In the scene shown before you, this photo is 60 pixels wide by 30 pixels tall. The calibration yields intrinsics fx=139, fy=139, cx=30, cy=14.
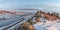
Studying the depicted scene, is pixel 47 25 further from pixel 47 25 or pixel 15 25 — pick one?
pixel 15 25

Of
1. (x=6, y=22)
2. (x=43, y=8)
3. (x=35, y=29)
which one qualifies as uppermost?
(x=43, y=8)

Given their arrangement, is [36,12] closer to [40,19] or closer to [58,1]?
[40,19]

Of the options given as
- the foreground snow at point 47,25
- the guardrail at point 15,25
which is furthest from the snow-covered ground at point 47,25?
the guardrail at point 15,25

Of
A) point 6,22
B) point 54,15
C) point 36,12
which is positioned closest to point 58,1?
point 54,15

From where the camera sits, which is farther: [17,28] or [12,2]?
[12,2]

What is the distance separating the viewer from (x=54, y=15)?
1.71 metres

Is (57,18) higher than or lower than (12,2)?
lower

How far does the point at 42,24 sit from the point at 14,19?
1.13 feet

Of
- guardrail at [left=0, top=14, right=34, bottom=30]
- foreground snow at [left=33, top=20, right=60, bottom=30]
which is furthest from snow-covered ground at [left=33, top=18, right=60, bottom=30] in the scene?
guardrail at [left=0, top=14, right=34, bottom=30]

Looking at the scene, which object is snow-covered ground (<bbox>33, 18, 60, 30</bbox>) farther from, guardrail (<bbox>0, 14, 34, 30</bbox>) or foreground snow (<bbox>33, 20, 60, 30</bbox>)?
guardrail (<bbox>0, 14, 34, 30</bbox>)

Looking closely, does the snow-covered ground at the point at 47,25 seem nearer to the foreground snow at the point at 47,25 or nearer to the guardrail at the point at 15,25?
the foreground snow at the point at 47,25

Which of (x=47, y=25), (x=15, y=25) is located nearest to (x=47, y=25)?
(x=47, y=25)

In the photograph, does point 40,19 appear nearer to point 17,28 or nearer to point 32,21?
point 32,21

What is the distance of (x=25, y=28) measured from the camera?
164 cm
